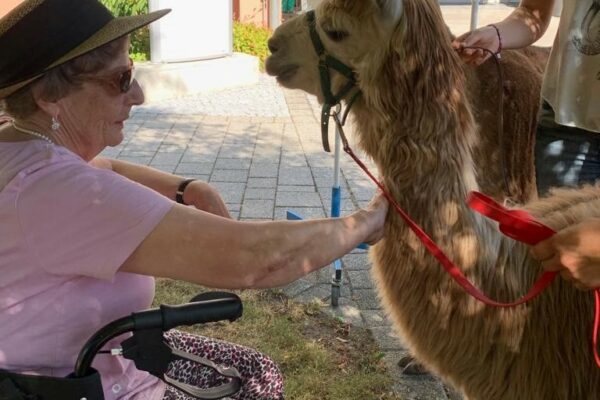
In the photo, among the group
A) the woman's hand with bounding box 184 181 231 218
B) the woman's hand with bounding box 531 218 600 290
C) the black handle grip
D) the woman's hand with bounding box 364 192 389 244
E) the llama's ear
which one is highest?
the llama's ear

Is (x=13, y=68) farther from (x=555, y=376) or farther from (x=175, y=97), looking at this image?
(x=175, y=97)

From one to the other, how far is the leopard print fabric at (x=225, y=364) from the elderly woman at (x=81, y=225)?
0.99 ft

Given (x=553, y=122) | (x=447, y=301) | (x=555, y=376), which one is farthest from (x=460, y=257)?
(x=553, y=122)

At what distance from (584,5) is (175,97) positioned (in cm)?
689

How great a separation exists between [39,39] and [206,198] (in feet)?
2.41

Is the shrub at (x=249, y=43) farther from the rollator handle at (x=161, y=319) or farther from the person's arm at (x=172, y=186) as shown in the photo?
the rollator handle at (x=161, y=319)

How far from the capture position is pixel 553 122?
2.34 meters

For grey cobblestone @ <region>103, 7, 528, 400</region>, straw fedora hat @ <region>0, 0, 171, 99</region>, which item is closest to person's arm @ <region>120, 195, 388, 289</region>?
straw fedora hat @ <region>0, 0, 171, 99</region>

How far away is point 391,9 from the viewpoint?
1.68 metres

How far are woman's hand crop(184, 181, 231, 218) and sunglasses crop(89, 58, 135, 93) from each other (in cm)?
49

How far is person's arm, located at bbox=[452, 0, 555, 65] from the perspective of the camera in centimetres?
224

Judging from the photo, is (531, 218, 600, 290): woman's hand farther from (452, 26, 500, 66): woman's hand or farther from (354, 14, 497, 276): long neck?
(452, 26, 500, 66): woman's hand

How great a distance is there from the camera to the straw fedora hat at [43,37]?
4.65 ft

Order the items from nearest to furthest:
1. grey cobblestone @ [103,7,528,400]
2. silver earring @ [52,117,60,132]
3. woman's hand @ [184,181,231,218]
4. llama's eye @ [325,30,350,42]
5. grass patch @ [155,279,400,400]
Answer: silver earring @ [52,117,60,132] < llama's eye @ [325,30,350,42] < woman's hand @ [184,181,231,218] < grass patch @ [155,279,400,400] < grey cobblestone @ [103,7,528,400]
